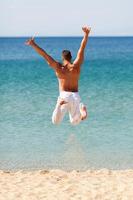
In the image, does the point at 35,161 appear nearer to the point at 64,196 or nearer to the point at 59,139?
the point at 59,139

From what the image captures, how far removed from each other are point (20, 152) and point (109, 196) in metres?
5.46

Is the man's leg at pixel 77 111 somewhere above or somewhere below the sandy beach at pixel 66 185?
above

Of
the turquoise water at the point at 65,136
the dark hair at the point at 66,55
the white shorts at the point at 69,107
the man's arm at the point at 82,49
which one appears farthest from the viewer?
the turquoise water at the point at 65,136

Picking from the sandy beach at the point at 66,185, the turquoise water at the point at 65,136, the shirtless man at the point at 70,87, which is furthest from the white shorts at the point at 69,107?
the turquoise water at the point at 65,136

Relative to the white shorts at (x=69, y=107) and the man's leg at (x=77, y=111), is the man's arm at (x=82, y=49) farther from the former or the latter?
the man's leg at (x=77, y=111)

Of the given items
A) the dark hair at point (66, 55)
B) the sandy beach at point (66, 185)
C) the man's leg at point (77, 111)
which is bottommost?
the sandy beach at point (66, 185)

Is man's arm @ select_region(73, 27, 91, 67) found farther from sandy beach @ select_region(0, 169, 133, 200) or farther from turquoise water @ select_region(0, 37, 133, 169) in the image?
turquoise water @ select_region(0, 37, 133, 169)

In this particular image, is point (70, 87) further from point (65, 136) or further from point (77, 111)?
point (65, 136)

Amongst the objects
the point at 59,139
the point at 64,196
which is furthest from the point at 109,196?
the point at 59,139

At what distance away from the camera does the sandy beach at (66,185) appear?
10.7m

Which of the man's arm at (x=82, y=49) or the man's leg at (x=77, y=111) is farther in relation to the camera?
the man's leg at (x=77, y=111)

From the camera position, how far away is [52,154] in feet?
50.7

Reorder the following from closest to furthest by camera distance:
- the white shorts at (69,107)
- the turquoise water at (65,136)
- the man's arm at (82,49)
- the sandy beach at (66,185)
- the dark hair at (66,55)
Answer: the dark hair at (66,55) < the man's arm at (82,49) < the white shorts at (69,107) < the sandy beach at (66,185) < the turquoise water at (65,136)

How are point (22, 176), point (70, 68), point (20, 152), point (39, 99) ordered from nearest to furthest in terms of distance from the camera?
point (70, 68) → point (22, 176) → point (20, 152) → point (39, 99)
